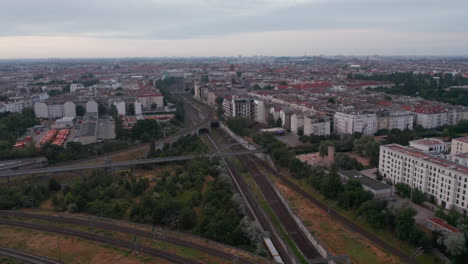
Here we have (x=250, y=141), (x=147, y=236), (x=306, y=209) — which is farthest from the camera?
(x=250, y=141)

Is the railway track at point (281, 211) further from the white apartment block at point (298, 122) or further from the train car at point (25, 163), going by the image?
the train car at point (25, 163)

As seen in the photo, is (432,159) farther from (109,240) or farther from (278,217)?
(109,240)

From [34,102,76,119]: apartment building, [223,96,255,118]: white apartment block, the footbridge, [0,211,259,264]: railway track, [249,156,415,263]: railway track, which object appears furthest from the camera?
[34,102,76,119]: apartment building

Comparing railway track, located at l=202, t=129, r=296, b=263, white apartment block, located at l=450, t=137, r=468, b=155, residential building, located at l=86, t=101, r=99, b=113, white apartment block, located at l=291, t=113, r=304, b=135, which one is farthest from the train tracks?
residential building, located at l=86, t=101, r=99, b=113

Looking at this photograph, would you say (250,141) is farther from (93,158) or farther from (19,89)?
(19,89)

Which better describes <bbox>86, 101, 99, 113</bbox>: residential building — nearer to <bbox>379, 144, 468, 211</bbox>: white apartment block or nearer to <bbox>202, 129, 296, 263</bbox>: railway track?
<bbox>202, 129, 296, 263</bbox>: railway track

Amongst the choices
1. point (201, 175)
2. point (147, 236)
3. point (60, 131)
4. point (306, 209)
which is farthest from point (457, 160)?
point (60, 131)

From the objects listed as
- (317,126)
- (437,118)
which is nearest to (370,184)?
(317,126)
